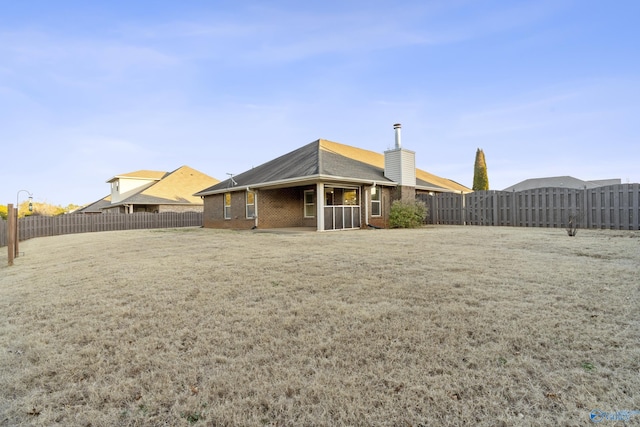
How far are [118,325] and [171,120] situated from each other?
17.7m

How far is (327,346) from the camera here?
3.04 m

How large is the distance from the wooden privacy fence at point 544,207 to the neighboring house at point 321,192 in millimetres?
2248

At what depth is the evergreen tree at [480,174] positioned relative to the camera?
34.2 meters

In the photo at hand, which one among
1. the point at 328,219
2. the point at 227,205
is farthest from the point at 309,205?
the point at 227,205

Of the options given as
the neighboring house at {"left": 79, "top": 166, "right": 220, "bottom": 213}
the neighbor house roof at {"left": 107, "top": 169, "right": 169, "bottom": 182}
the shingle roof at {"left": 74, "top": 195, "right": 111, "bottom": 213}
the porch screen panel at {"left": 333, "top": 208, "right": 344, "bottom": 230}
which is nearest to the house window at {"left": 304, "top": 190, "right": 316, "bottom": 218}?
the porch screen panel at {"left": 333, "top": 208, "right": 344, "bottom": 230}

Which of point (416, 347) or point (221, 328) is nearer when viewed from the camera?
point (416, 347)

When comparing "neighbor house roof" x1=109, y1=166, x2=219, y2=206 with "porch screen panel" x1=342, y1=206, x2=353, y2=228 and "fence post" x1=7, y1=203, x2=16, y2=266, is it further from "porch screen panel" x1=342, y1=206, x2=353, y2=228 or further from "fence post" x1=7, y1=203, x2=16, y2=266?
"fence post" x1=7, y1=203, x2=16, y2=266

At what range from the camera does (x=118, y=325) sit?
378 cm

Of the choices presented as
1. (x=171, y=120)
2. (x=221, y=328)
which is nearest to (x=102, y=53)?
(x=171, y=120)

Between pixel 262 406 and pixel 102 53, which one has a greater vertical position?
pixel 102 53

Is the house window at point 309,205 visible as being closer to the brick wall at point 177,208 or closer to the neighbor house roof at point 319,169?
the neighbor house roof at point 319,169

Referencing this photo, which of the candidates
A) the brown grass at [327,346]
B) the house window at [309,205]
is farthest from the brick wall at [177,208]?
the brown grass at [327,346]

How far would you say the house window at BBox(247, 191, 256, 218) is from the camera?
17827 mm

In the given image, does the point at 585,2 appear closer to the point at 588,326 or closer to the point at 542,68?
the point at 542,68
